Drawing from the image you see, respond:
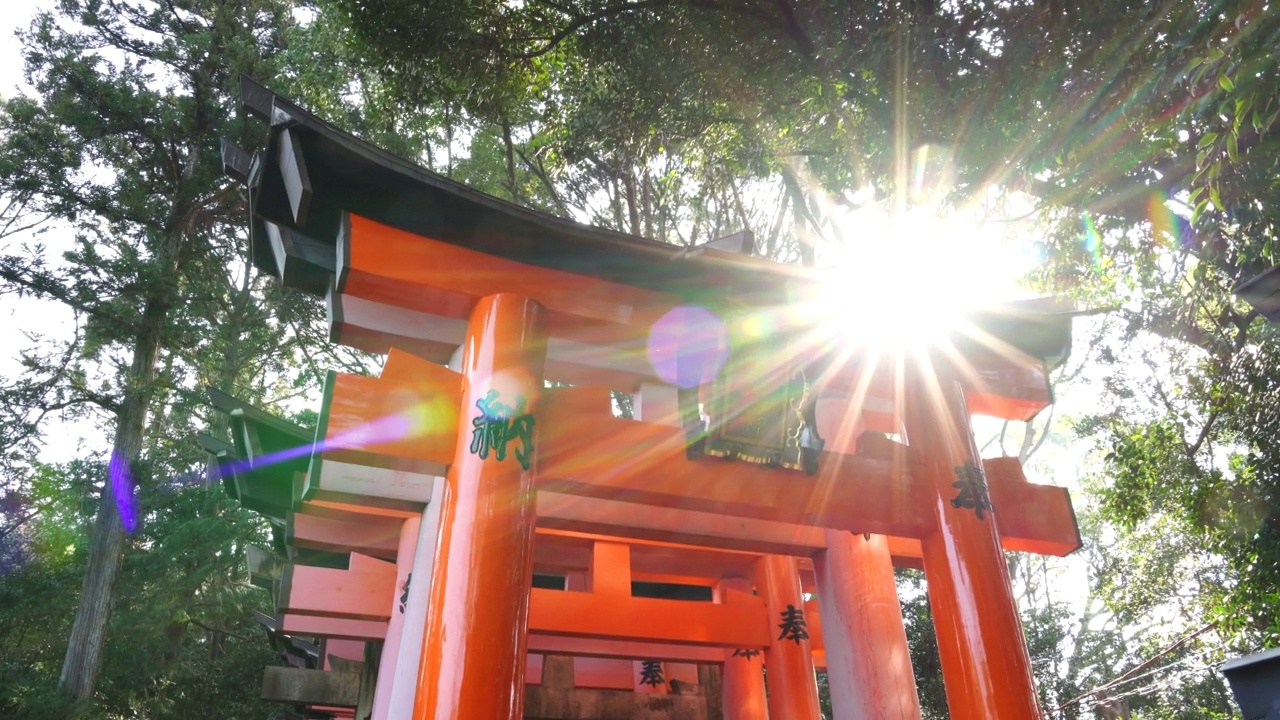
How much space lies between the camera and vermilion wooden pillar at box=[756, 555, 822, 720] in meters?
6.20

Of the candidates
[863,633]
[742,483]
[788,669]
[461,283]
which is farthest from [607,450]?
[788,669]

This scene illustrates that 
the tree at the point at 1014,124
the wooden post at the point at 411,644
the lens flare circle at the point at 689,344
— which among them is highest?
the tree at the point at 1014,124

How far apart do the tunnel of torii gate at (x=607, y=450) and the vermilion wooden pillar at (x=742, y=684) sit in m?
0.03

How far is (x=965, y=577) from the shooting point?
4.55 meters

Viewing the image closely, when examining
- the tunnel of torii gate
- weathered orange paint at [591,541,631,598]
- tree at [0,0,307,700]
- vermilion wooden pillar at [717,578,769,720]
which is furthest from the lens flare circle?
Result: tree at [0,0,307,700]

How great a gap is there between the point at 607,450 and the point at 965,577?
2.31m

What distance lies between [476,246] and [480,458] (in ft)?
4.33

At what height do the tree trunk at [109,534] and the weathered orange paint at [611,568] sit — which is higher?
the tree trunk at [109,534]

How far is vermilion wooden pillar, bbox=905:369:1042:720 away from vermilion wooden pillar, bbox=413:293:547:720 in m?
2.50

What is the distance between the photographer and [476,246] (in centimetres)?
441

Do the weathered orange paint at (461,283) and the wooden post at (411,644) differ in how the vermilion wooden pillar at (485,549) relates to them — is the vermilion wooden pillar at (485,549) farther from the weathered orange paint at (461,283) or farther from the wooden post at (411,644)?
the wooden post at (411,644)

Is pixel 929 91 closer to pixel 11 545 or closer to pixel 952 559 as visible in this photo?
pixel 952 559

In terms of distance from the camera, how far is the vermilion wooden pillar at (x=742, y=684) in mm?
6902

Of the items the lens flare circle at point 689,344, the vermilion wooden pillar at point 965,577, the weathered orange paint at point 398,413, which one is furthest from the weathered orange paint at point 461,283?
the vermilion wooden pillar at point 965,577
